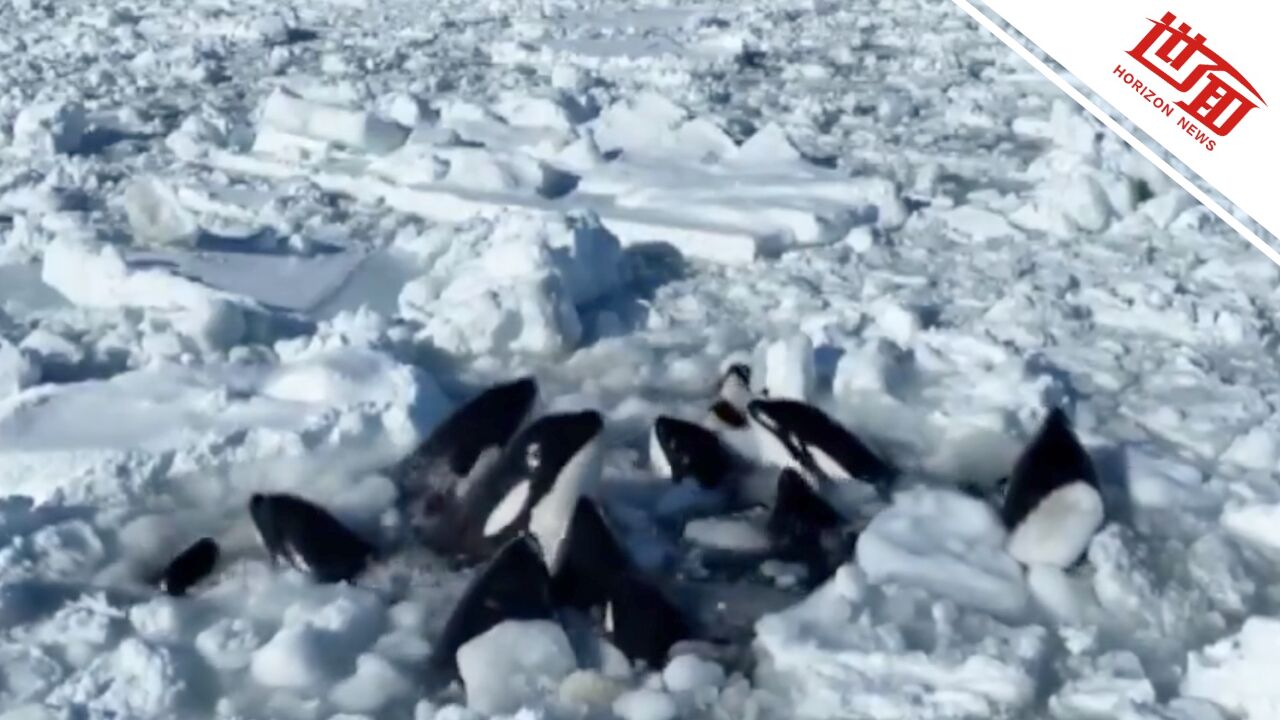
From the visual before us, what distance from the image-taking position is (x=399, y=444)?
2.88m

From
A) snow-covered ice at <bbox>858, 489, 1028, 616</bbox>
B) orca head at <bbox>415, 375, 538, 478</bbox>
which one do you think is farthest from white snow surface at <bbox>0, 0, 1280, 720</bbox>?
orca head at <bbox>415, 375, 538, 478</bbox>

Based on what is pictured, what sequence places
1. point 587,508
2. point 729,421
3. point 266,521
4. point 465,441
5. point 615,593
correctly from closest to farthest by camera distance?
point 615,593 → point 587,508 → point 266,521 → point 465,441 → point 729,421

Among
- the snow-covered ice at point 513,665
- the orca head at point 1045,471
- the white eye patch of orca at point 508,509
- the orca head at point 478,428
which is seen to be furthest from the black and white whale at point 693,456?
the snow-covered ice at point 513,665

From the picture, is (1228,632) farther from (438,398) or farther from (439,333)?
(439,333)

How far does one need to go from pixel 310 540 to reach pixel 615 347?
103 cm

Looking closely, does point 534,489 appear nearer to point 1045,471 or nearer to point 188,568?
point 188,568

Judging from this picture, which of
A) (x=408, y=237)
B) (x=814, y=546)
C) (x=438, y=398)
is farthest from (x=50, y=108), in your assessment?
(x=814, y=546)

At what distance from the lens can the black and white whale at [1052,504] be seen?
8.02 ft

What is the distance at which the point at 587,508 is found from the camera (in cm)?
239

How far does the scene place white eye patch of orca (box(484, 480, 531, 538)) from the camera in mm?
2461

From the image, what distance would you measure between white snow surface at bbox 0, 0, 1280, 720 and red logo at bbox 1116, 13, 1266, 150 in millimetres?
445

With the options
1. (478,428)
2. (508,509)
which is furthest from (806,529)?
(478,428)

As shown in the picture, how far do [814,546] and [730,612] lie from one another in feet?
0.73

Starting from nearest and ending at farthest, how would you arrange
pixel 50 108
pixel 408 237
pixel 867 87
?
pixel 408 237 → pixel 50 108 → pixel 867 87
